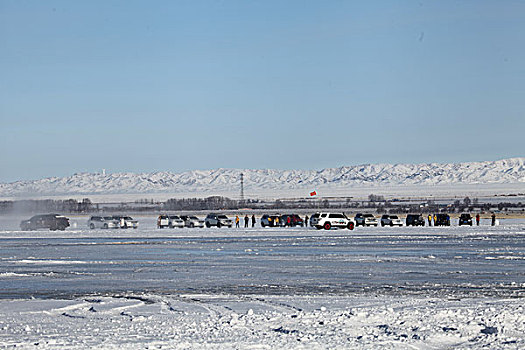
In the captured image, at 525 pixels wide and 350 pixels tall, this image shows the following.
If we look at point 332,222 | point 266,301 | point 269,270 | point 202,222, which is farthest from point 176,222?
point 266,301

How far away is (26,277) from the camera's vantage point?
22.1 metres

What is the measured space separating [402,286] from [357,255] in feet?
34.4

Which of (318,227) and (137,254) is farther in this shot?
(318,227)

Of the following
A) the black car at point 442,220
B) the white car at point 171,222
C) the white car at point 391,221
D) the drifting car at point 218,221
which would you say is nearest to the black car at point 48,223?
the white car at point 171,222

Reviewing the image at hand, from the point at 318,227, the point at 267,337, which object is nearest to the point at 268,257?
the point at 267,337

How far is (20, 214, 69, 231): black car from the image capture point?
209ft

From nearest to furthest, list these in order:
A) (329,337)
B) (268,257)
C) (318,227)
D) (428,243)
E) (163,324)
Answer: (329,337)
(163,324)
(268,257)
(428,243)
(318,227)

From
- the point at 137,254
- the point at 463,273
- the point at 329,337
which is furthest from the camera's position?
the point at 137,254

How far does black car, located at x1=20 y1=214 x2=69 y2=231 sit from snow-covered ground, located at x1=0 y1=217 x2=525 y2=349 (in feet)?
115

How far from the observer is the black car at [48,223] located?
63.7 meters

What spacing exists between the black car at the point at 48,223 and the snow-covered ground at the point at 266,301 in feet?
115

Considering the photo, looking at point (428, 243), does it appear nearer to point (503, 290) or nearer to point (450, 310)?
point (503, 290)

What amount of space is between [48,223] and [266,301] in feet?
169

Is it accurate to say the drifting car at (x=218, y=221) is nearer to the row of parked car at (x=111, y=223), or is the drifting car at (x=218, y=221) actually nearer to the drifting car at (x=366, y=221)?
the row of parked car at (x=111, y=223)
